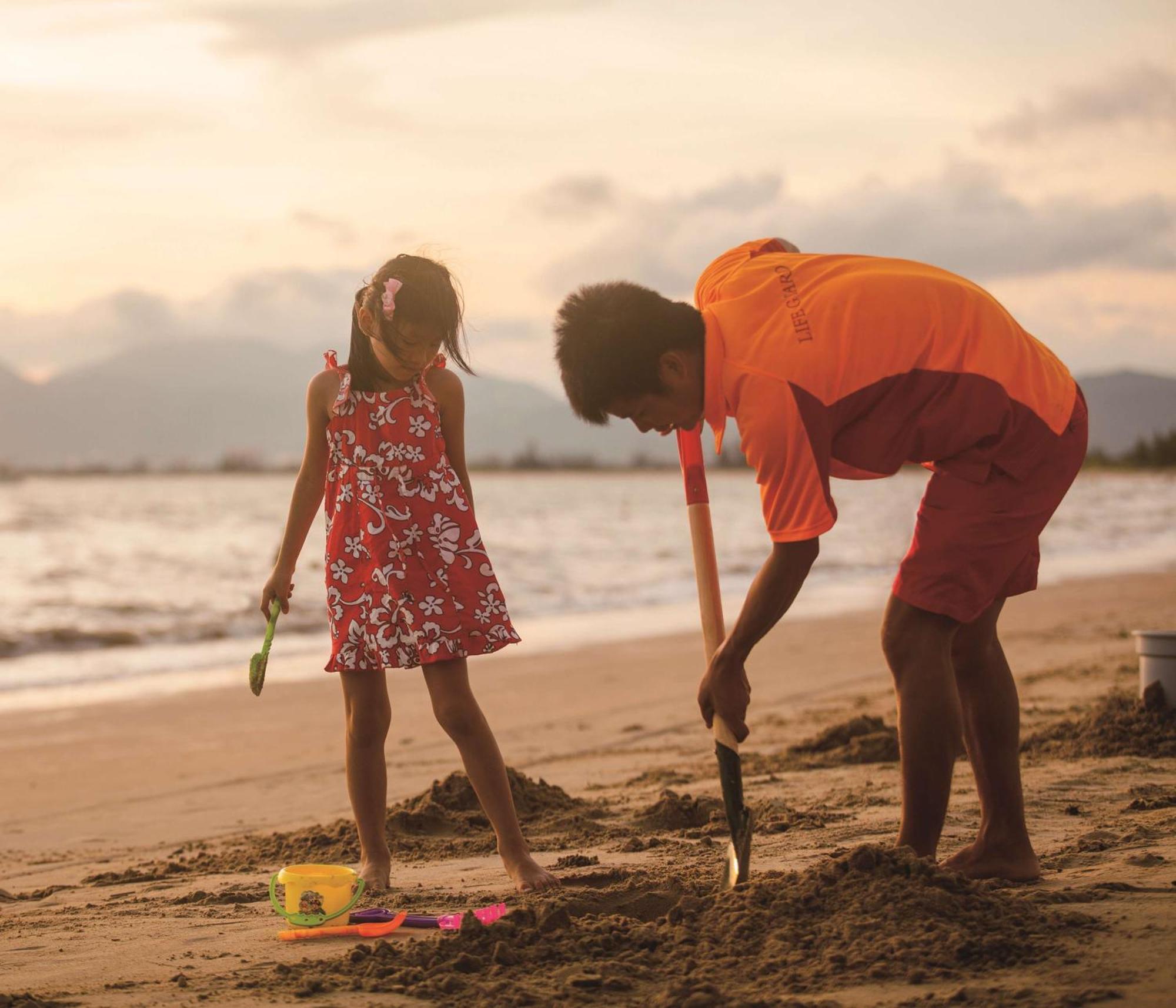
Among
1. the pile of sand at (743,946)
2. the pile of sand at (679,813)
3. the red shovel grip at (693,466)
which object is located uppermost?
the red shovel grip at (693,466)

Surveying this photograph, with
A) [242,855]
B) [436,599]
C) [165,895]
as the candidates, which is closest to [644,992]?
[436,599]

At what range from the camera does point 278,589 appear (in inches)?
141

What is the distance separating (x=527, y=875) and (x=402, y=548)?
0.90 m

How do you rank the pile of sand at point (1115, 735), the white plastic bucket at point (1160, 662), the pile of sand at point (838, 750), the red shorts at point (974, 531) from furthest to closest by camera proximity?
the pile of sand at point (838, 750) → the white plastic bucket at point (1160, 662) → the pile of sand at point (1115, 735) → the red shorts at point (974, 531)

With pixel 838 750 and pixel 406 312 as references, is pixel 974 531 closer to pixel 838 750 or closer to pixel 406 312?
pixel 406 312

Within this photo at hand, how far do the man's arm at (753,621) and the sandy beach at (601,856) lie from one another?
1.44 ft

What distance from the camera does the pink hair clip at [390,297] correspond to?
3.34m

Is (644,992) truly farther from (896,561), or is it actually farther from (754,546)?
(754,546)

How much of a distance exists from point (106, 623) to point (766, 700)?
6.84 m

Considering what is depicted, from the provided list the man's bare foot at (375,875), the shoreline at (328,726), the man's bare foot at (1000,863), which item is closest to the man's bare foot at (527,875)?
the man's bare foot at (375,875)

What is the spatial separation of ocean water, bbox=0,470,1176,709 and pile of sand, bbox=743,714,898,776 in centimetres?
460

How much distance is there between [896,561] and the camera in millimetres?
16812

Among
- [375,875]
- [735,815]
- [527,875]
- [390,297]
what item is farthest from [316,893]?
[390,297]

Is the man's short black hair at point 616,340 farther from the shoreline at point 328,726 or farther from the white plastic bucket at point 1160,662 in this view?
the white plastic bucket at point 1160,662
